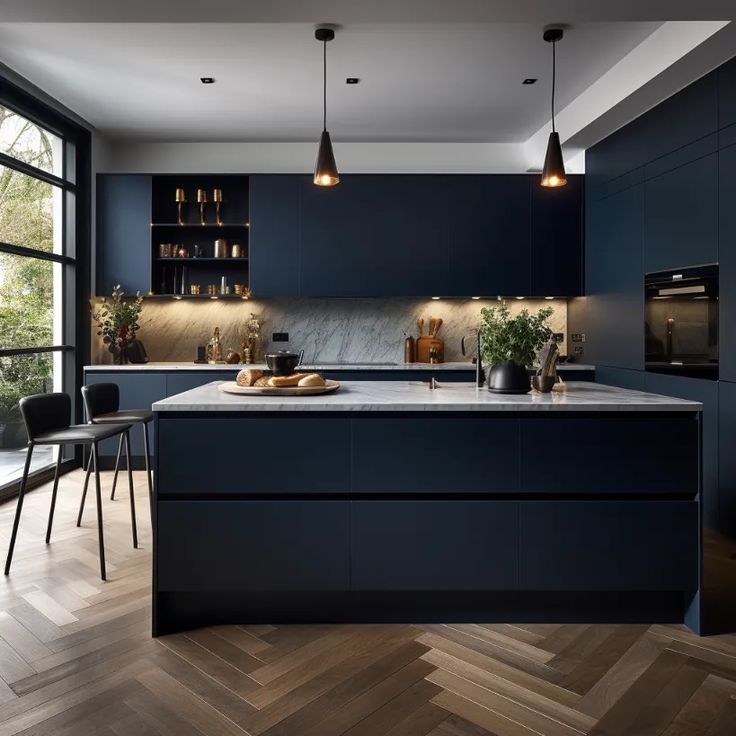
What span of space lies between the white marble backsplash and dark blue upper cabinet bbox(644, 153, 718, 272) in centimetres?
158

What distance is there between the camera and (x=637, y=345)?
15.3 feet

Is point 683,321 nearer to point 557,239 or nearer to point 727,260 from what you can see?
point 727,260

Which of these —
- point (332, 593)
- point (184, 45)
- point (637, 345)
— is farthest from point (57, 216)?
point (637, 345)

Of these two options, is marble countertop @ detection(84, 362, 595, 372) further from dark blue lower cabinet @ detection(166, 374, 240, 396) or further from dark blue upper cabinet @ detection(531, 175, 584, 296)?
dark blue upper cabinet @ detection(531, 175, 584, 296)

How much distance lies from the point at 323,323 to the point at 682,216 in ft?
10.3

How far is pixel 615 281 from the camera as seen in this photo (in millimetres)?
4988

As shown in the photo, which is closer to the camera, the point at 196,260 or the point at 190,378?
the point at 190,378

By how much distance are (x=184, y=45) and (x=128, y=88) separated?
3.06 ft

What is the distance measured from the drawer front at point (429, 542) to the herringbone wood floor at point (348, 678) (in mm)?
217

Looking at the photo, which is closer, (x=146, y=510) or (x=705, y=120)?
(x=705, y=120)

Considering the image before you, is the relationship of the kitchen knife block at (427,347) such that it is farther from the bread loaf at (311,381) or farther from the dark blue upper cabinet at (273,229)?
the bread loaf at (311,381)

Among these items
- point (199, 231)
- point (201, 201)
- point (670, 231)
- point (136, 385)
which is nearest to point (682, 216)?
point (670, 231)

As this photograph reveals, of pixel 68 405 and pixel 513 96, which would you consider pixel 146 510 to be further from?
pixel 513 96

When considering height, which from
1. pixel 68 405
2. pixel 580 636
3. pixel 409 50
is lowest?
pixel 580 636
